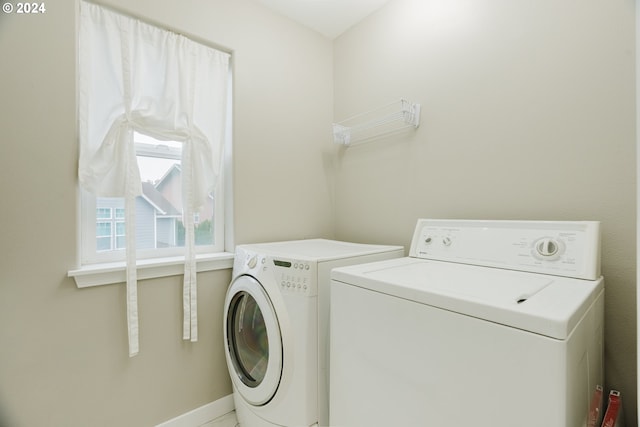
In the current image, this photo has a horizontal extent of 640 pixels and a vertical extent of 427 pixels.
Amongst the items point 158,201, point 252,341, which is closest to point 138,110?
point 158,201

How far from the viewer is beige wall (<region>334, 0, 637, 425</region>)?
3.41 feet

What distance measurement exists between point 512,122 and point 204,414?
2.18 meters

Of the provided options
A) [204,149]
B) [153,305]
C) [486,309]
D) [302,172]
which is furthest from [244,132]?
[486,309]

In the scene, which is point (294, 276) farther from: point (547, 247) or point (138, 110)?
point (138, 110)

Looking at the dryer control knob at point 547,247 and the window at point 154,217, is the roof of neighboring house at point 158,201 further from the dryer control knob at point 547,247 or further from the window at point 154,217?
the dryer control knob at point 547,247

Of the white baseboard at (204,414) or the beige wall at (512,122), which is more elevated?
the beige wall at (512,122)

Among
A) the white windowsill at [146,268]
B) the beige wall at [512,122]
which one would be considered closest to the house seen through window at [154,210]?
the white windowsill at [146,268]

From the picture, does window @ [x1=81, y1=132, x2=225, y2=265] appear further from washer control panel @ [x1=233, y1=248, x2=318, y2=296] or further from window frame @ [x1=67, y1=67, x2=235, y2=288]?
washer control panel @ [x1=233, y1=248, x2=318, y2=296]

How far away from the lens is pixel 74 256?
125cm

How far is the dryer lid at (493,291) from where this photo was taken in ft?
1.98

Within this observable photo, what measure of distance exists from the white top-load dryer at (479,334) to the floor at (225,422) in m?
0.87

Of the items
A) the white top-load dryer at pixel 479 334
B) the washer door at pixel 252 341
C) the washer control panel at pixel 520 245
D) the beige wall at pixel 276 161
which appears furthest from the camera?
the washer door at pixel 252 341

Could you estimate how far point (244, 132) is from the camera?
5.81ft

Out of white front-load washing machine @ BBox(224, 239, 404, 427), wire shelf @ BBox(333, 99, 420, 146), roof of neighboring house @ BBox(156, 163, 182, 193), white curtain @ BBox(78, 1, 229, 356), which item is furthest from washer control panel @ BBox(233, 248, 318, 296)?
wire shelf @ BBox(333, 99, 420, 146)
